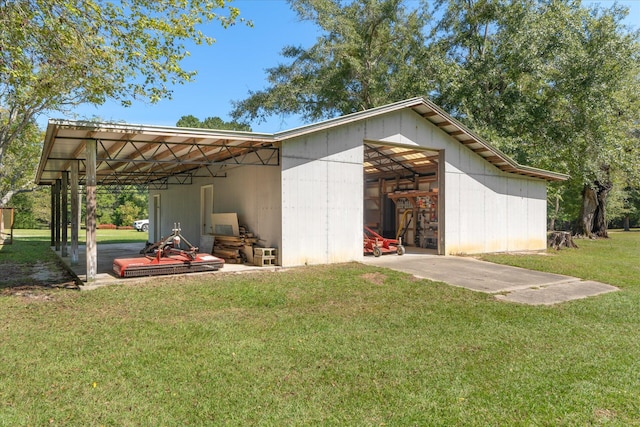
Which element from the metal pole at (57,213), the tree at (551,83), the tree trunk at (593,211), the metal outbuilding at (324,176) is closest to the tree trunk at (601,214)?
the tree trunk at (593,211)

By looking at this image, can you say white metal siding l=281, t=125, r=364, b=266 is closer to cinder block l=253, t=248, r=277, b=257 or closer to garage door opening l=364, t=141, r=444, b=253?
cinder block l=253, t=248, r=277, b=257

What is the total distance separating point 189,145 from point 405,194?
9.04m

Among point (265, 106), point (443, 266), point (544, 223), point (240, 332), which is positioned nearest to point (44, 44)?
point (240, 332)

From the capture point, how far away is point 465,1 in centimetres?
2172

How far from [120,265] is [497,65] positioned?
62.5ft

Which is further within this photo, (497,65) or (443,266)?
(497,65)

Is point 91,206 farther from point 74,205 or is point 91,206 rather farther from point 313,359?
point 313,359

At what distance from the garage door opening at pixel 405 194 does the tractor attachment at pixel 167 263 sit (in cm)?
758

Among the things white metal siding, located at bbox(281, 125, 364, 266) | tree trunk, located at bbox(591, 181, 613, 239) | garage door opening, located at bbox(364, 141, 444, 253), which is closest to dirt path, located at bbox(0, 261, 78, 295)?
white metal siding, located at bbox(281, 125, 364, 266)

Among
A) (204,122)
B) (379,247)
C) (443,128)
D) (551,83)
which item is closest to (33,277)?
(379,247)

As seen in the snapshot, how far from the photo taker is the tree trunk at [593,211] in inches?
1002

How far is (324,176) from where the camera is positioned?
10.8 m

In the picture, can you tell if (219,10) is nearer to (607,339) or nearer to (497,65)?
(607,339)

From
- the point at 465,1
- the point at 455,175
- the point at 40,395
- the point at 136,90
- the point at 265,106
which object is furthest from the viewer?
the point at 265,106
